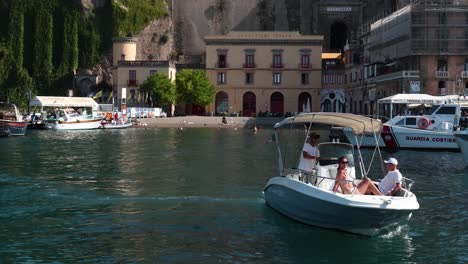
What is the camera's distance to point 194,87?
320 feet

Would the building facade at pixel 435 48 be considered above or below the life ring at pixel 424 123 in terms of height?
above

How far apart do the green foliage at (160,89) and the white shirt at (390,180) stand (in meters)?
77.9

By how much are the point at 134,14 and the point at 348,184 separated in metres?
96.1

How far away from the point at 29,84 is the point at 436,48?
61.1 m

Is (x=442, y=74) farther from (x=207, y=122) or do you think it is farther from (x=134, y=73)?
(x=134, y=73)

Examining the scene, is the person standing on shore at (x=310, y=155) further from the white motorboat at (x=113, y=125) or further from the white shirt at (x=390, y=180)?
the white motorboat at (x=113, y=125)

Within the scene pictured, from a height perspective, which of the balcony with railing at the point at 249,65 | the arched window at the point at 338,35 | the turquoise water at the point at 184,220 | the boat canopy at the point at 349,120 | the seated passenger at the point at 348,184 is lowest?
the turquoise water at the point at 184,220

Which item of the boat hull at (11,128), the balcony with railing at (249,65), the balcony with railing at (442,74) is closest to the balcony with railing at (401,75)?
the balcony with railing at (442,74)

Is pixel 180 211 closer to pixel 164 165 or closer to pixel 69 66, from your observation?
pixel 164 165

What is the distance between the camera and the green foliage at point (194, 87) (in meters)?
97.2

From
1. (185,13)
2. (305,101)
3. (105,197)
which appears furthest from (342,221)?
(185,13)

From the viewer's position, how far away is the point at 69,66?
107062 mm

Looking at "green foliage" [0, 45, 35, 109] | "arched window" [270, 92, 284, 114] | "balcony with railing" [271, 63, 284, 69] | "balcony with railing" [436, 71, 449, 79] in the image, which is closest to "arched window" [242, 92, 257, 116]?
"arched window" [270, 92, 284, 114]

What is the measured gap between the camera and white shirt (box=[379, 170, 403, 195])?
19.2 m
